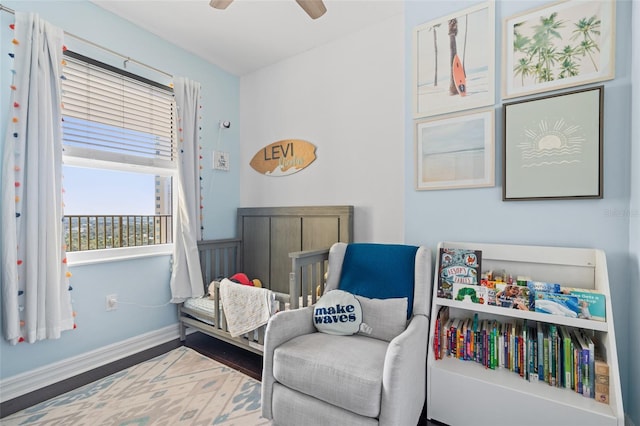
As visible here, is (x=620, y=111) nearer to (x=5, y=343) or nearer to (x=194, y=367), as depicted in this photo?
(x=194, y=367)

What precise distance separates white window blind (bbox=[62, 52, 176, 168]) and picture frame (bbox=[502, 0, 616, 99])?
2606mm

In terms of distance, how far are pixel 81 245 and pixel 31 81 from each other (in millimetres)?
1095

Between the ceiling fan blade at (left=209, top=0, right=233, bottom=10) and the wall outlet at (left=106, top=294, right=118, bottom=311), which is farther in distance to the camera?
the wall outlet at (left=106, top=294, right=118, bottom=311)

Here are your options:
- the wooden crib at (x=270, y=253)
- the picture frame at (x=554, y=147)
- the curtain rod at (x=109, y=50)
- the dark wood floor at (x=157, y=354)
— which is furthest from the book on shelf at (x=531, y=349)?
the curtain rod at (x=109, y=50)

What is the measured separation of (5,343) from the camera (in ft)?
5.89

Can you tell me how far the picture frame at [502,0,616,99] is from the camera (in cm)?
144

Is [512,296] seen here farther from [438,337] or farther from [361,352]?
[361,352]

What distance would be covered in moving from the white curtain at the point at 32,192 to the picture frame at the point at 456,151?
7.72 ft

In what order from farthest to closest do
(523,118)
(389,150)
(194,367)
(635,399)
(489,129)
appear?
1. (389,150)
2. (194,367)
3. (489,129)
4. (523,118)
5. (635,399)

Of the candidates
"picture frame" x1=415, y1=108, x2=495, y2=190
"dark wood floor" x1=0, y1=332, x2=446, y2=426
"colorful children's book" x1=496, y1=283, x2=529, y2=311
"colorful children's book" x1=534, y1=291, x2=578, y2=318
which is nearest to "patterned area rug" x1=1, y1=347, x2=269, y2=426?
"dark wood floor" x1=0, y1=332, x2=446, y2=426

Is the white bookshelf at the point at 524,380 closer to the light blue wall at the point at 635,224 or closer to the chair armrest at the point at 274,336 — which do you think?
the light blue wall at the point at 635,224

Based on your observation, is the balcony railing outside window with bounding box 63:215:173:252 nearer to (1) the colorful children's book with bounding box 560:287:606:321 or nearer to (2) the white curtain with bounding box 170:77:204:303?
(2) the white curtain with bounding box 170:77:204:303

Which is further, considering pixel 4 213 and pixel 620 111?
pixel 4 213

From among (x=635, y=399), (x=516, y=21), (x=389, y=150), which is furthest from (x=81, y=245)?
(x=635, y=399)
